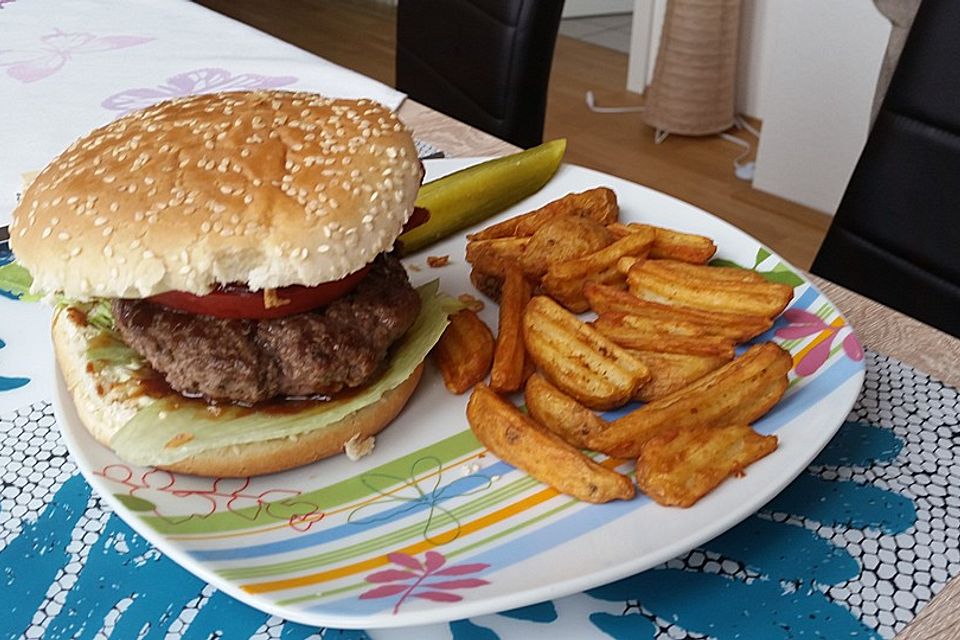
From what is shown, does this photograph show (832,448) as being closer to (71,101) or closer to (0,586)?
(0,586)

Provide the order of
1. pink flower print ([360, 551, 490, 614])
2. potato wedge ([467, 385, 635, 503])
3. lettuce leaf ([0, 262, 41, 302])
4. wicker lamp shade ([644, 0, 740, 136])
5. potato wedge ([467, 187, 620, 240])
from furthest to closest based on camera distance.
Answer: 1. wicker lamp shade ([644, 0, 740, 136])
2. potato wedge ([467, 187, 620, 240])
3. lettuce leaf ([0, 262, 41, 302])
4. potato wedge ([467, 385, 635, 503])
5. pink flower print ([360, 551, 490, 614])

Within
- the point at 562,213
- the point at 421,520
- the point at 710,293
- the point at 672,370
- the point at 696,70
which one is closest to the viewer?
the point at 421,520

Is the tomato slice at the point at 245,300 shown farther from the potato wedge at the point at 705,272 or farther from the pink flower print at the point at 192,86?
the pink flower print at the point at 192,86

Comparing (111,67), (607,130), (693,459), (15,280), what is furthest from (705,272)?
(607,130)

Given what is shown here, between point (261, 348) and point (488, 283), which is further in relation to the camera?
point (488, 283)

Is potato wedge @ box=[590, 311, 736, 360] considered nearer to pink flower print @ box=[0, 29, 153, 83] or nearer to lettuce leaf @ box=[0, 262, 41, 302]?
lettuce leaf @ box=[0, 262, 41, 302]

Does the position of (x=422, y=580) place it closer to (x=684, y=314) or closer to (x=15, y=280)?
(x=684, y=314)

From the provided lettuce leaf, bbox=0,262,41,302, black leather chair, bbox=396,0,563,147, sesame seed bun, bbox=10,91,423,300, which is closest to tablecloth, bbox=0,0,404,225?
lettuce leaf, bbox=0,262,41,302

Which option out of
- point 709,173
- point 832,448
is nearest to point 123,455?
point 832,448
